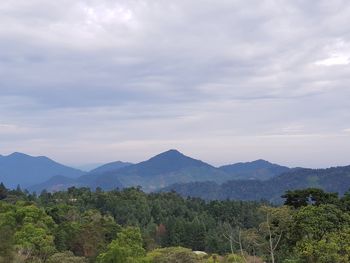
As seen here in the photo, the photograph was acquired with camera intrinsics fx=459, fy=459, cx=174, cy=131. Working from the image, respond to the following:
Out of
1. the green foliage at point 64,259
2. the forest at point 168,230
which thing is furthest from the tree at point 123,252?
the green foliage at point 64,259

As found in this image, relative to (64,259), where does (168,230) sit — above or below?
below

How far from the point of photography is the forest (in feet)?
73.8

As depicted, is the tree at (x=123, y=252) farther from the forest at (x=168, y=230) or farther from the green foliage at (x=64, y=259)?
the green foliage at (x=64, y=259)

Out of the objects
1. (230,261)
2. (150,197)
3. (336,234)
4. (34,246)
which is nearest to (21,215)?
(34,246)

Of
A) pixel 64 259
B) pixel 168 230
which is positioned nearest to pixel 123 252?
pixel 64 259

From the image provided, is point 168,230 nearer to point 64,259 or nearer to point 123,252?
point 123,252

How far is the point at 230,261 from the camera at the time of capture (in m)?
33.4

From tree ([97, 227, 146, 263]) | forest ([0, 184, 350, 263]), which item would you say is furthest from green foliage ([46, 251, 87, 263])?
tree ([97, 227, 146, 263])

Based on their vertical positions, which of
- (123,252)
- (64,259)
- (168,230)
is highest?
(123,252)

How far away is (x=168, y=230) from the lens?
2483 inches

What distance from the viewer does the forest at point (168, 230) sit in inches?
886

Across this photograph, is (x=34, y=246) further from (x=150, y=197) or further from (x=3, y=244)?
(x=150, y=197)

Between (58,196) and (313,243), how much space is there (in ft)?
200

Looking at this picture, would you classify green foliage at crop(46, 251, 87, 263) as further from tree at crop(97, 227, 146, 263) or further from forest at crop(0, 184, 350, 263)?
tree at crop(97, 227, 146, 263)
